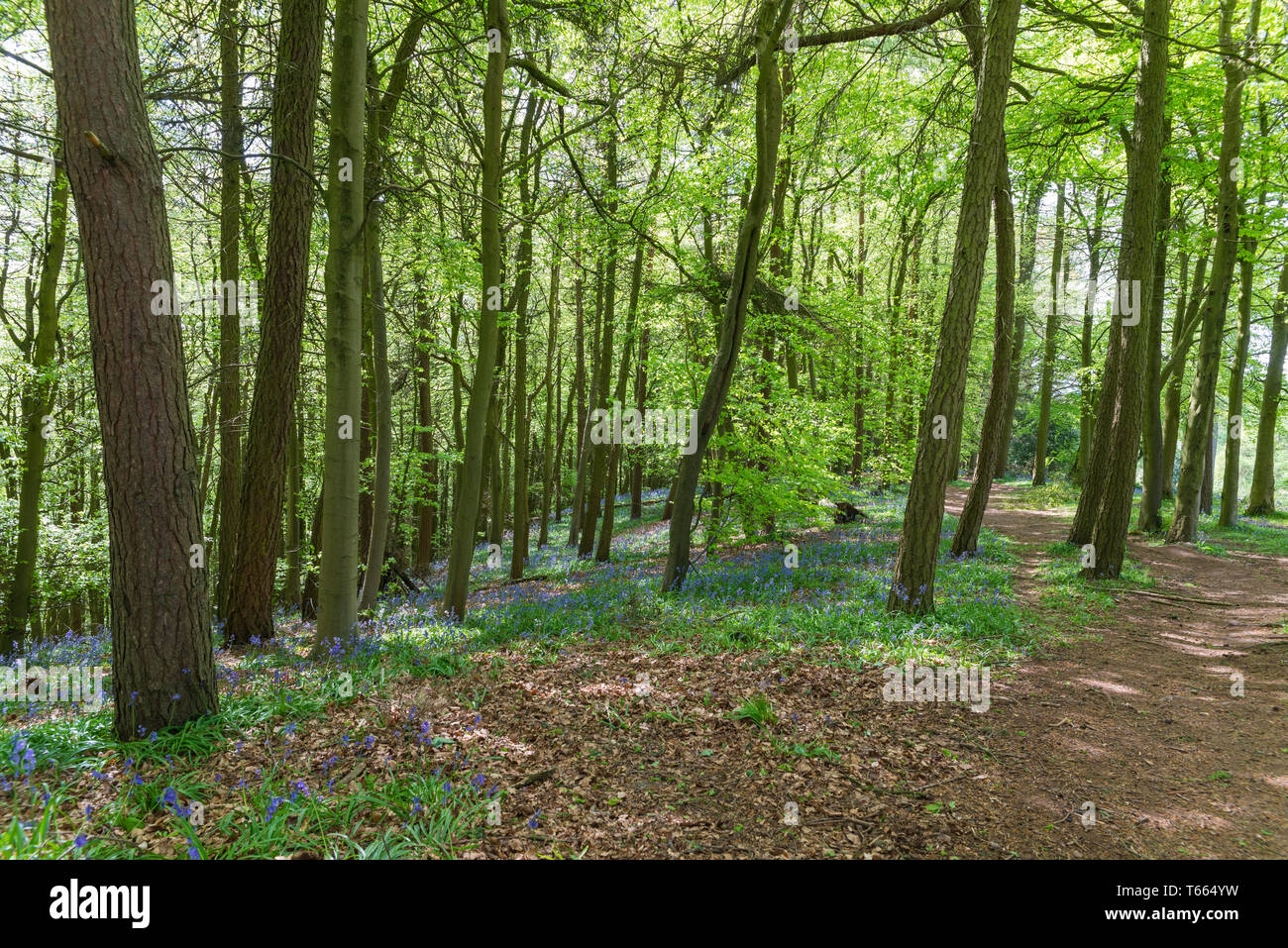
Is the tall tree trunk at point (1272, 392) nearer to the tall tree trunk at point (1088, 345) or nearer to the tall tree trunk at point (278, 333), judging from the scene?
the tall tree trunk at point (1088, 345)

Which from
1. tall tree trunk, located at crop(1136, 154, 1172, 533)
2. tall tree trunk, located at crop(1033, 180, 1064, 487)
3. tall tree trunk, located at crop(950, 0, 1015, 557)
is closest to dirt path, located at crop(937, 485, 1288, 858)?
tall tree trunk, located at crop(950, 0, 1015, 557)

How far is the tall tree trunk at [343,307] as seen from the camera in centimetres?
607

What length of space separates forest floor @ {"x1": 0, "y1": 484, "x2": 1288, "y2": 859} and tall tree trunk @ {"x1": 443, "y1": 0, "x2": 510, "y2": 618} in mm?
1414

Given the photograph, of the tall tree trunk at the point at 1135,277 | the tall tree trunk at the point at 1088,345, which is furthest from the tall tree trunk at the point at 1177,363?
the tall tree trunk at the point at 1135,277

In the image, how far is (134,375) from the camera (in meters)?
3.81

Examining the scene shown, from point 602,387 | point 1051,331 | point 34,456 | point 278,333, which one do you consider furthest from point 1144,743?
point 1051,331

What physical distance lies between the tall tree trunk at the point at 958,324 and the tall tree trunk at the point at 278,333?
24.9 feet

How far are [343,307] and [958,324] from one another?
684 cm

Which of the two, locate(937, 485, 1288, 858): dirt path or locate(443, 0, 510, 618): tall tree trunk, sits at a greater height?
locate(443, 0, 510, 618): tall tree trunk

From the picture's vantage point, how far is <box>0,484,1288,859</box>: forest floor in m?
3.33

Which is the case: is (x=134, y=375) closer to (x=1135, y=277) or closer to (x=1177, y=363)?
(x=1135, y=277)

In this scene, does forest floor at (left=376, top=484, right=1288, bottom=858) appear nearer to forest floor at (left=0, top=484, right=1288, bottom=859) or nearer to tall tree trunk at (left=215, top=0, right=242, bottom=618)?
forest floor at (left=0, top=484, right=1288, bottom=859)

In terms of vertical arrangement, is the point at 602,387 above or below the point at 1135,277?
below

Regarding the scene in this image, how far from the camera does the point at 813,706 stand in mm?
5164
